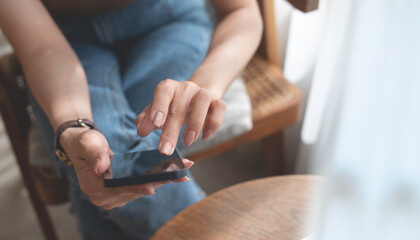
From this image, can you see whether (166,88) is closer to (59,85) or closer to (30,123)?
(59,85)

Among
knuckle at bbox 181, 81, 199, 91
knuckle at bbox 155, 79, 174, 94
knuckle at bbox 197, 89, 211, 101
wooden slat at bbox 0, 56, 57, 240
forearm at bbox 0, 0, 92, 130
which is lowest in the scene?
wooden slat at bbox 0, 56, 57, 240

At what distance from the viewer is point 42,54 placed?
744mm

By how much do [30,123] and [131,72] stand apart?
1.08 feet

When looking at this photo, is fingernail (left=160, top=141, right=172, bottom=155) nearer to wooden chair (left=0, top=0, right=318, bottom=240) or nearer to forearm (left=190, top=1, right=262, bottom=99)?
forearm (left=190, top=1, right=262, bottom=99)

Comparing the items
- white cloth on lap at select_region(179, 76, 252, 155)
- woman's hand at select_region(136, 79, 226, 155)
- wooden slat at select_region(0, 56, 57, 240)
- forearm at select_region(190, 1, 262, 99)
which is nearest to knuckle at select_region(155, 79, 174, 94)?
woman's hand at select_region(136, 79, 226, 155)

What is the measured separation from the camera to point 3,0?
73cm

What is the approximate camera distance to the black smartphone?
0.51 m

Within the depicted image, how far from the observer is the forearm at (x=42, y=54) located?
72cm

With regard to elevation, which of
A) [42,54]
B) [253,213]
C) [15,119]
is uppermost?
[42,54]

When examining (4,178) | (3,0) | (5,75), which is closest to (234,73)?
(3,0)

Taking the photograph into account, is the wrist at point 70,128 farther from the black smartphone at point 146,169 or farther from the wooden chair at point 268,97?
the wooden chair at point 268,97

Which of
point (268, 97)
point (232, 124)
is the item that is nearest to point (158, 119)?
point (232, 124)

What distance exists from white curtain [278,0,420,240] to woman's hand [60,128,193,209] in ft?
0.72

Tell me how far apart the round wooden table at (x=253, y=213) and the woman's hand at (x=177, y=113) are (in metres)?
0.11
